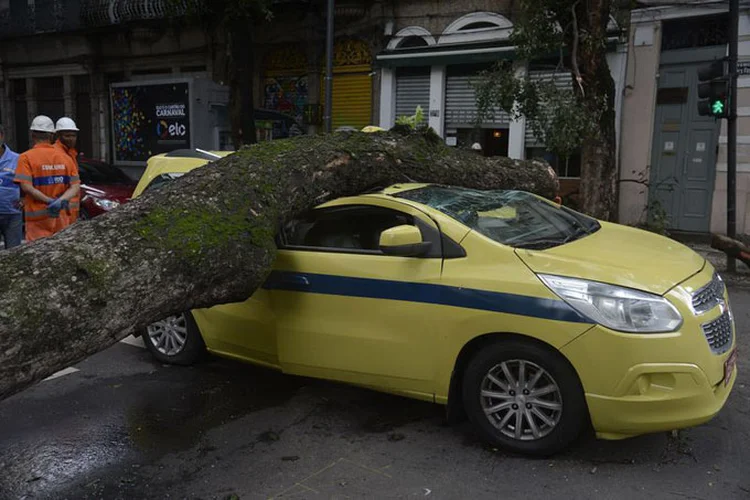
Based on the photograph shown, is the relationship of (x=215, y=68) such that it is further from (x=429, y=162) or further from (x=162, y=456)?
(x=162, y=456)

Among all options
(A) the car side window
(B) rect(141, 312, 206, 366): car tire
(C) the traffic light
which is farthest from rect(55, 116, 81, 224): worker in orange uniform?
(C) the traffic light

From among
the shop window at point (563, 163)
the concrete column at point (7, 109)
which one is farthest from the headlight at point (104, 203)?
the concrete column at point (7, 109)

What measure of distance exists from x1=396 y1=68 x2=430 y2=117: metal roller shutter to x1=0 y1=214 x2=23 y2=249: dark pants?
34.6 ft

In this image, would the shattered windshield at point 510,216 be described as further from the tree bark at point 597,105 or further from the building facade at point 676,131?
the building facade at point 676,131

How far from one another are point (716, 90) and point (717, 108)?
26 cm

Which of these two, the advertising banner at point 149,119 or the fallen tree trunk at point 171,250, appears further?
the advertising banner at point 149,119

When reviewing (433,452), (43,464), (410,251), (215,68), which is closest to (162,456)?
(43,464)

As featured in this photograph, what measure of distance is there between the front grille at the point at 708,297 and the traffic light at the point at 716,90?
21.2 feet

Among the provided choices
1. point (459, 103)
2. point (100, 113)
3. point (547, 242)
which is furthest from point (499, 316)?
point (100, 113)

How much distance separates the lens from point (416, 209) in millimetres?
4375

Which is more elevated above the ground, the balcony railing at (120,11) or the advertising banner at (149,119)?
the balcony railing at (120,11)

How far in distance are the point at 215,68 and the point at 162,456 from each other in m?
16.3

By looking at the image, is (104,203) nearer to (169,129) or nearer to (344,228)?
(169,129)

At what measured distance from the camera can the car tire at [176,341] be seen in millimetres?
5477
